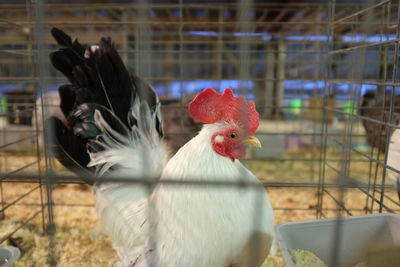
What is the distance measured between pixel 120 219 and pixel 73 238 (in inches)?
31.1

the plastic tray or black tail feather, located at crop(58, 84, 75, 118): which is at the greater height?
black tail feather, located at crop(58, 84, 75, 118)

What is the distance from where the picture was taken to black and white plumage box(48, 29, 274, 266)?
1.11m

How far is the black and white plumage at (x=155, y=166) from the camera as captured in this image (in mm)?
1105

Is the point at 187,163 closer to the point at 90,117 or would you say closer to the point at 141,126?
the point at 141,126

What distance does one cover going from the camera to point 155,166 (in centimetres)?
139

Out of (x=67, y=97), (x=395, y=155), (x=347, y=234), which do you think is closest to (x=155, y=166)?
(x=67, y=97)

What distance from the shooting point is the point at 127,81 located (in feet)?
5.14

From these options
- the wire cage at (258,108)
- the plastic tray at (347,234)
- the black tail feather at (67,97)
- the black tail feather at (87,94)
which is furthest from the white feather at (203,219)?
the black tail feather at (67,97)

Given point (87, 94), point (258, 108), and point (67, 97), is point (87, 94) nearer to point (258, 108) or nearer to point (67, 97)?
point (67, 97)

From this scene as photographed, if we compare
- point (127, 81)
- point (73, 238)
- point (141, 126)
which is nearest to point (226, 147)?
point (141, 126)

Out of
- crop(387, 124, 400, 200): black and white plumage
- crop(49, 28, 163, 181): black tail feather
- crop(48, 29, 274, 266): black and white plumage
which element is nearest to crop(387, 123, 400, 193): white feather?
crop(387, 124, 400, 200): black and white plumage

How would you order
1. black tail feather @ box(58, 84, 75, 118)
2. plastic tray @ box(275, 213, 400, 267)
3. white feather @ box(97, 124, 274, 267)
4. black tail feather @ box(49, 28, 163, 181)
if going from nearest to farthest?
white feather @ box(97, 124, 274, 267) → plastic tray @ box(275, 213, 400, 267) → black tail feather @ box(49, 28, 163, 181) → black tail feather @ box(58, 84, 75, 118)

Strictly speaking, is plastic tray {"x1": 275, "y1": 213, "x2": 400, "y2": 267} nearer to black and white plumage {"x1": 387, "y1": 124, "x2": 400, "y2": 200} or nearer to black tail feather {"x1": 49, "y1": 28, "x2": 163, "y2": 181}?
black and white plumage {"x1": 387, "y1": 124, "x2": 400, "y2": 200}

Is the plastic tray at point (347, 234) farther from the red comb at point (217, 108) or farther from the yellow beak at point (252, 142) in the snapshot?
the red comb at point (217, 108)
